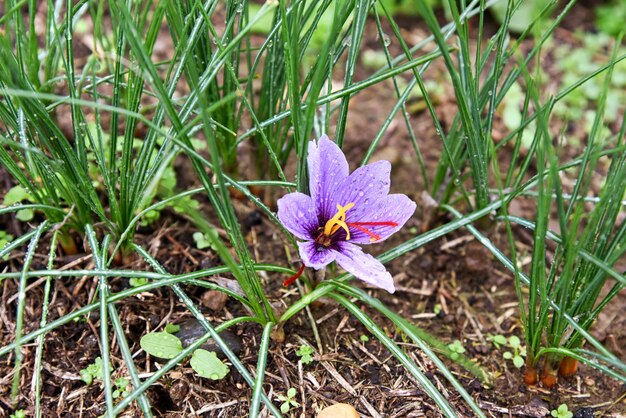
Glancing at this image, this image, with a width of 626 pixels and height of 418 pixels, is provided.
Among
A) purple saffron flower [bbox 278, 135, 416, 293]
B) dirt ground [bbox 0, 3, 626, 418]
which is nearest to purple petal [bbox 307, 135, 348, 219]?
purple saffron flower [bbox 278, 135, 416, 293]

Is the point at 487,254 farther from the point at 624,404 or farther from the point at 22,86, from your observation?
the point at 22,86

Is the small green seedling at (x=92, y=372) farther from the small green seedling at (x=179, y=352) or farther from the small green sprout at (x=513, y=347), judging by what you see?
the small green sprout at (x=513, y=347)

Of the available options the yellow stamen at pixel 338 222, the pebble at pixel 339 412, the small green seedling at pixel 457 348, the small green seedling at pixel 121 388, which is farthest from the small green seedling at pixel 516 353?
the small green seedling at pixel 121 388

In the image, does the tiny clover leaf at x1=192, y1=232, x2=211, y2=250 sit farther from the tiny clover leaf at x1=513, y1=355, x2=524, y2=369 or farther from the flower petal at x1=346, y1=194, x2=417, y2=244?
the tiny clover leaf at x1=513, y1=355, x2=524, y2=369

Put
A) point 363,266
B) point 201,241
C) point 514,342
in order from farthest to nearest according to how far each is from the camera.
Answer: point 201,241, point 514,342, point 363,266

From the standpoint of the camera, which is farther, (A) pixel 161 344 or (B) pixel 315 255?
(A) pixel 161 344

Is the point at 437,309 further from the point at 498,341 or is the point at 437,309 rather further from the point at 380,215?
the point at 380,215

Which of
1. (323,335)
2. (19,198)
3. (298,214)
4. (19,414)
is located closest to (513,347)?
(323,335)
